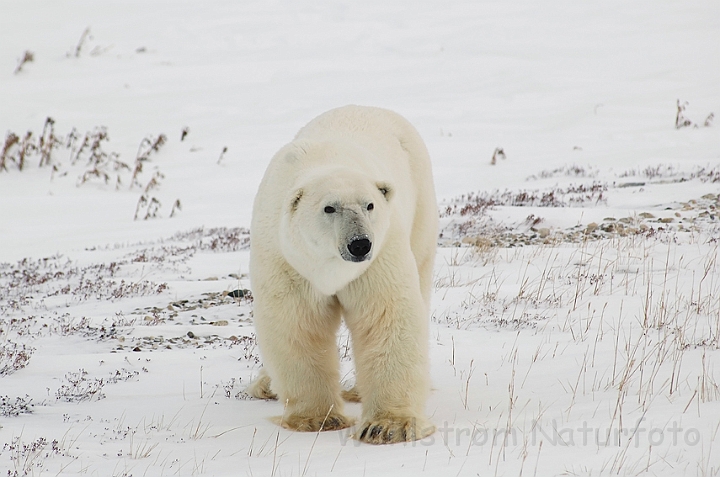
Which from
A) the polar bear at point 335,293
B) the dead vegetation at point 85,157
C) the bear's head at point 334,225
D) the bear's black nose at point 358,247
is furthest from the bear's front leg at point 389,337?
the dead vegetation at point 85,157

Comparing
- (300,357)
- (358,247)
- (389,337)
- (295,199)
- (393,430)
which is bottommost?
(393,430)

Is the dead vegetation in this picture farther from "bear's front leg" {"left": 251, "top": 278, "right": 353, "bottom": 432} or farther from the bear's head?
the bear's head

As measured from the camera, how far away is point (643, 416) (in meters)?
3.39

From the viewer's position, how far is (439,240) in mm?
10000

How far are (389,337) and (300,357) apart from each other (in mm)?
563

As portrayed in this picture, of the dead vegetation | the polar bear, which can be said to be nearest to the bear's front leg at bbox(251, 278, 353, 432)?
the polar bear

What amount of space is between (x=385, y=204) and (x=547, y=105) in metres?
18.2

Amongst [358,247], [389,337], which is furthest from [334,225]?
[389,337]

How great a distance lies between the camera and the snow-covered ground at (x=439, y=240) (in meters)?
3.71

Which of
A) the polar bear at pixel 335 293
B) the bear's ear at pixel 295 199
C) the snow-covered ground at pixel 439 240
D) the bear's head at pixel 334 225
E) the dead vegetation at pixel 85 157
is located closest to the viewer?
the snow-covered ground at pixel 439 240

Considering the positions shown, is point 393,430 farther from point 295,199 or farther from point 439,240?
point 439,240

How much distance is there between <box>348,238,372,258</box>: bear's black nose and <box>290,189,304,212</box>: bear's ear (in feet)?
1.75

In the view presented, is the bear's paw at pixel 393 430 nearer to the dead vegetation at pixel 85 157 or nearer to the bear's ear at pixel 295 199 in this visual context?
the bear's ear at pixel 295 199

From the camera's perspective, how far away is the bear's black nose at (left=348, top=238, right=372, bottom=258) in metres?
3.74
